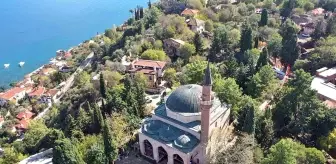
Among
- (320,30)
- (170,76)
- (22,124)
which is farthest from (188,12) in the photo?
(22,124)

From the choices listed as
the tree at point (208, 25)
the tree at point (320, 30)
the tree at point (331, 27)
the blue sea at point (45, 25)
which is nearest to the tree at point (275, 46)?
the tree at point (320, 30)

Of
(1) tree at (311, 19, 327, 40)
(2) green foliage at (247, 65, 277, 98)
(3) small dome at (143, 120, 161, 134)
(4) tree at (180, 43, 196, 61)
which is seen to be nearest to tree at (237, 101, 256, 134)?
(3) small dome at (143, 120, 161, 134)

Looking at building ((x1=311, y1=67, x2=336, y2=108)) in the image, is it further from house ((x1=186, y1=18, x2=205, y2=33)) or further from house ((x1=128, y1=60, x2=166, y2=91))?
house ((x1=186, y1=18, x2=205, y2=33))

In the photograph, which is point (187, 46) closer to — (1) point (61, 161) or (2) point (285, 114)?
(2) point (285, 114)

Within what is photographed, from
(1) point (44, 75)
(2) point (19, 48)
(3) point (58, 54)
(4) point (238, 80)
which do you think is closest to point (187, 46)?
(4) point (238, 80)

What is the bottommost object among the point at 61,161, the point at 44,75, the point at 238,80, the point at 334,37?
the point at 44,75

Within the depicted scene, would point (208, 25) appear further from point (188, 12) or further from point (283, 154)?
point (283, 154)
